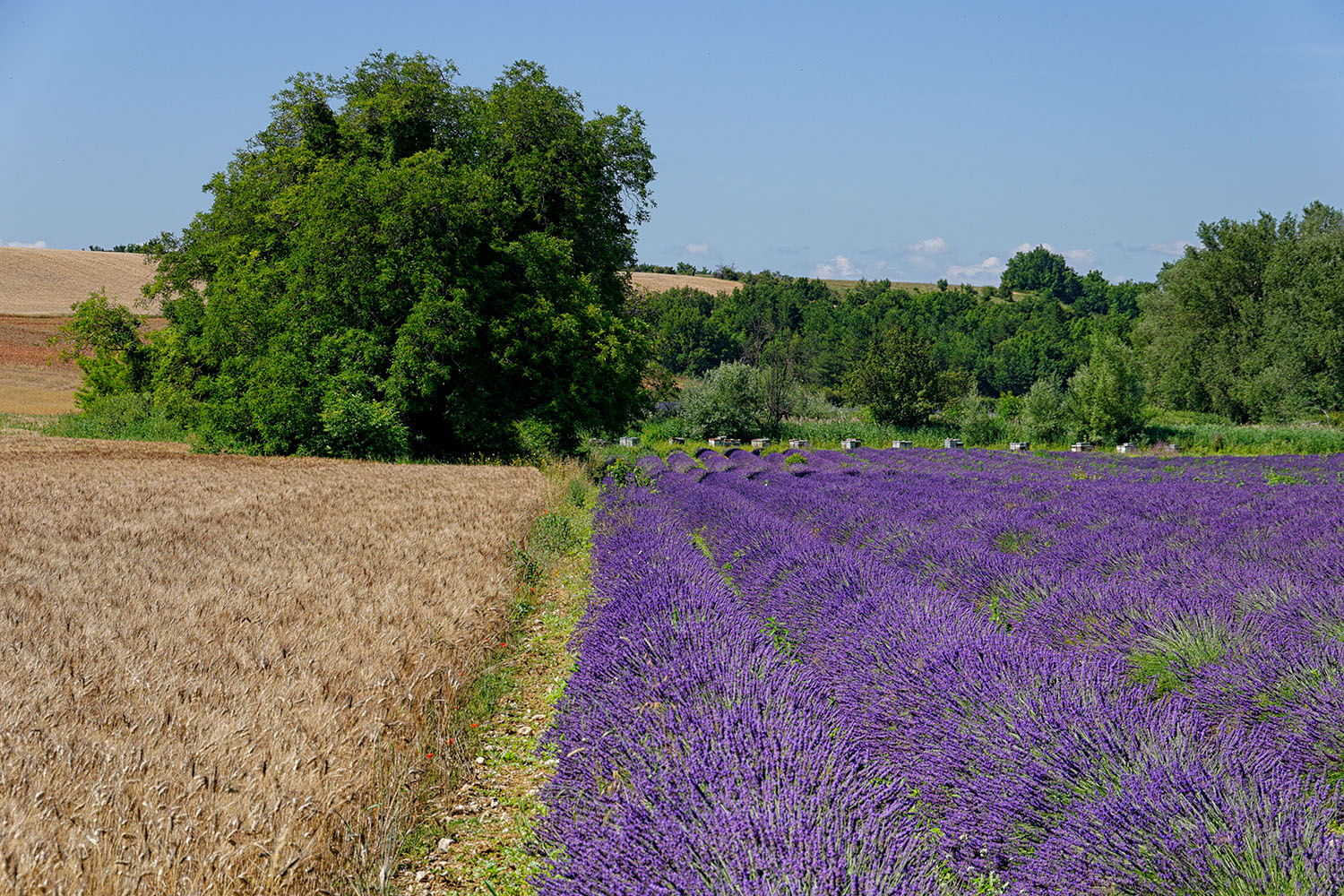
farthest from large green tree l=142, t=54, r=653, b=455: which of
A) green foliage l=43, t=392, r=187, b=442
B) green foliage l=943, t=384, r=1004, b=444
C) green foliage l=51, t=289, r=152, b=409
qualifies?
green foliage l=943, t=384, r=1004, b=444

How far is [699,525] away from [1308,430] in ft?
130

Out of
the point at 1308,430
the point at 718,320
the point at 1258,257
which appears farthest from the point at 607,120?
the point at 718,320

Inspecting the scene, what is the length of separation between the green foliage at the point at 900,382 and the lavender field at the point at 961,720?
41078 mm

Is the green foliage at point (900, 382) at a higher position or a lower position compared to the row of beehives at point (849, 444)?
higher

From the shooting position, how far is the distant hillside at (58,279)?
65500 mm

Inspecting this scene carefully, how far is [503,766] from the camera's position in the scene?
4398 millimetres

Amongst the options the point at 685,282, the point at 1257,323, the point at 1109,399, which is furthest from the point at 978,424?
the point at 685,282

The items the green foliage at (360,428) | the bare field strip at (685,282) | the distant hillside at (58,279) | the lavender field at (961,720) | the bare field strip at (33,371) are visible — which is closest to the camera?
the lavender field at (961,720)

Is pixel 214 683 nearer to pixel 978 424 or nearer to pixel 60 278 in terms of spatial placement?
pixel 978 424

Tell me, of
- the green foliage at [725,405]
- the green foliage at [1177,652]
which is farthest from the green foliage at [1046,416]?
the green foliage at [1177,652]

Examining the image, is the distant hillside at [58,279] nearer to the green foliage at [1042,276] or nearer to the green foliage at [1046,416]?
the green foliage at [1046,416]

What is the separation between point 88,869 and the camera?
85.9 inches

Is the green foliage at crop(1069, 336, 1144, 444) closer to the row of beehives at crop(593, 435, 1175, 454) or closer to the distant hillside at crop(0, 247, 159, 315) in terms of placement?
the row of beehives at crop(593, 435, 1175, 454)

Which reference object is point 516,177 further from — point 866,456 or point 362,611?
point 362,611
